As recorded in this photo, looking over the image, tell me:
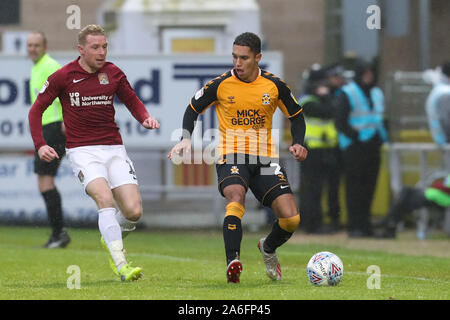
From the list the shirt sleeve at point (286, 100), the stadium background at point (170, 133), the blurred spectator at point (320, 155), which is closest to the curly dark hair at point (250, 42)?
the shirt sleeve at point (286, 100)

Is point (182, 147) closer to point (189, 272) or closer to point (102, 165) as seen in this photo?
point (102, 165)

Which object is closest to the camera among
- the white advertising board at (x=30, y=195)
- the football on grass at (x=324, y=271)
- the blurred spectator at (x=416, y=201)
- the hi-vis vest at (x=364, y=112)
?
the football on grass at (x=324, y=271)

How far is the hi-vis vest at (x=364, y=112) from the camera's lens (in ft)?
48.9

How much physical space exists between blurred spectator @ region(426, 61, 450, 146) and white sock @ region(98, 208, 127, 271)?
6.96 metres

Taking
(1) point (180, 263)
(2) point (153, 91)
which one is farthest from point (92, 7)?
(1) point (180, 263)

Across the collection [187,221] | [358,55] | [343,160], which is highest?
[358,55]

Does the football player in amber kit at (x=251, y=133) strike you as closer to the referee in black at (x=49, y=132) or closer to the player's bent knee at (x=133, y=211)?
the player's bent knee at (x=133, y=211)

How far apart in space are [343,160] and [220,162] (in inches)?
255

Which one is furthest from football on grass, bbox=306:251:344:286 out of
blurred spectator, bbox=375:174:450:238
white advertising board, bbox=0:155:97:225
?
white advertising board, bbox=0:155:97:225

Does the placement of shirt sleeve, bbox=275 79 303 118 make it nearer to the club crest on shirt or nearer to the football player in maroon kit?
the football player in maroon kit

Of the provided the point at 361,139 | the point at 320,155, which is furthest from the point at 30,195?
the point at 361,139

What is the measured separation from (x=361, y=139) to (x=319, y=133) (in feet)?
2.81

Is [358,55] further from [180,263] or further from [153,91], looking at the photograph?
[180,263]

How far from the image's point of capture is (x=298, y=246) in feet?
45.2
